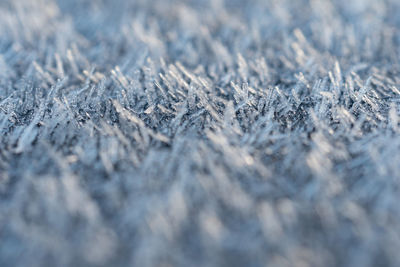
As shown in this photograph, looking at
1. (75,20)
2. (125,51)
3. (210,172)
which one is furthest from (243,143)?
(75,20)

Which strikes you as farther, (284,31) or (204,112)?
(284,31)

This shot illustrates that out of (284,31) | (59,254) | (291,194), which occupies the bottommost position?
(291,194)

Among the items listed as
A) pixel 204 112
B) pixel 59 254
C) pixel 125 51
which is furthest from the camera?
pixel 125 51

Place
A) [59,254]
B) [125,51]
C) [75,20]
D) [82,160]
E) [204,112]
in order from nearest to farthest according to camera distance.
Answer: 1. [59,254]
2. [82,160]
3. [204,112]
4. [125,51]
5. [75,20]

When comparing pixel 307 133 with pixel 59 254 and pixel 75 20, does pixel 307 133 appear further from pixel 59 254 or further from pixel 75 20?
pixel 75 20

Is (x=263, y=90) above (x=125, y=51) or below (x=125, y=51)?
below

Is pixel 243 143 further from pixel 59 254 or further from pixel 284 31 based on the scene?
pixel 284 31
